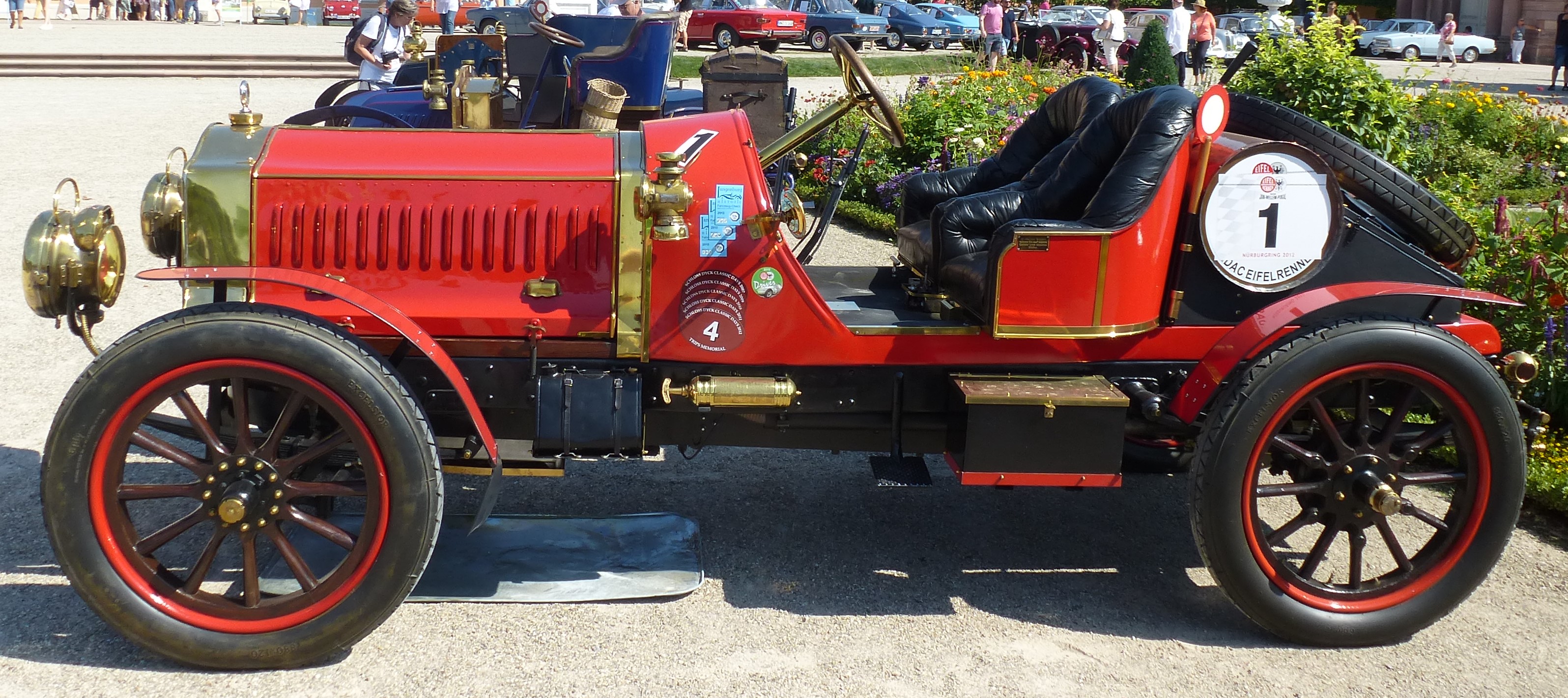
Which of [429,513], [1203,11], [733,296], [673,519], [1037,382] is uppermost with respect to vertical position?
[1203,11]

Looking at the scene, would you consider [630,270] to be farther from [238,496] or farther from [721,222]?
[238,496]

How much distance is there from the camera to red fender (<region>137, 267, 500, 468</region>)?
297 cm

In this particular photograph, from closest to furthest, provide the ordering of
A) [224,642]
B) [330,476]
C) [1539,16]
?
[224,642] → [330,476] → [1539,16]

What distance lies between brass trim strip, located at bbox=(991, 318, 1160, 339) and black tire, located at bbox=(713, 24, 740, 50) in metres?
21.7

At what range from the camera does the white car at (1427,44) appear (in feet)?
104

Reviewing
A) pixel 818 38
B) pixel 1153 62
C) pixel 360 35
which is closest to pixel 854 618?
pixel 360 35

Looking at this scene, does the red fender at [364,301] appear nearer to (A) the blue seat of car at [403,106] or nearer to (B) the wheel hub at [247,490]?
(B) the wheel hub at [247,490]

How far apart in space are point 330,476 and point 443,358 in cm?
92

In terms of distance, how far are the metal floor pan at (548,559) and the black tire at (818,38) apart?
22.2m

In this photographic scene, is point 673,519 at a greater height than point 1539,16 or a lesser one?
lesser

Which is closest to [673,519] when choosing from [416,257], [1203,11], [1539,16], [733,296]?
[733,296]

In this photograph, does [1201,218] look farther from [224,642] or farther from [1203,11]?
[1203,11]

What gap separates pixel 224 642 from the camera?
9.52ft

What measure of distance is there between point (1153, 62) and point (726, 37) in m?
12.7
